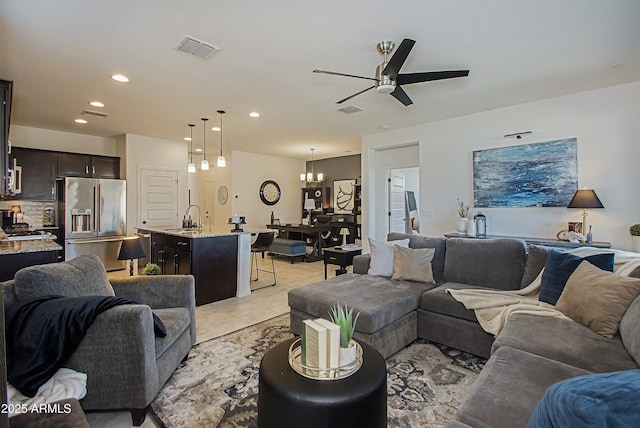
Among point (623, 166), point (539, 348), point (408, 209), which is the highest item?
point (623, 166)

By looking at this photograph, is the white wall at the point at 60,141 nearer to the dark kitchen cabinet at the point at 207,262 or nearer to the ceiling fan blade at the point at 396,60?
the dark kitchen cabinet at the point at 207,262

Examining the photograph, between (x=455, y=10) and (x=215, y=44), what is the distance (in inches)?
79.4

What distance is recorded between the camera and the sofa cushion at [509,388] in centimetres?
117

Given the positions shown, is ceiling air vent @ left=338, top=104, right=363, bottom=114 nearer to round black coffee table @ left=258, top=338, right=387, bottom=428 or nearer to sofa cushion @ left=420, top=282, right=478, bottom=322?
sofa cushion @ left=420, top=282, right=478, bottom=322

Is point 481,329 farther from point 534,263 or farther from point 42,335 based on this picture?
point 42,335

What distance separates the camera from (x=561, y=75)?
3.54 metres

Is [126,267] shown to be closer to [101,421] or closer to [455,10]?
[101,421]

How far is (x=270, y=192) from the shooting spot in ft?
30.0

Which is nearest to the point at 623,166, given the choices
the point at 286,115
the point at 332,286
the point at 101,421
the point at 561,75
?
the point at 561,75

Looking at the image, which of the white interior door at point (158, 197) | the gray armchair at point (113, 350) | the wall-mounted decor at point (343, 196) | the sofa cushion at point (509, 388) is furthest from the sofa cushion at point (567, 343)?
the wall-mounted decor at point (343, 196)

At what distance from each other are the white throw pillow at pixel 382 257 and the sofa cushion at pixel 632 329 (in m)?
1.89

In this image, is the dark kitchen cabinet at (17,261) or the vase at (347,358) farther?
the dark kitchen cabinet at (17,261)

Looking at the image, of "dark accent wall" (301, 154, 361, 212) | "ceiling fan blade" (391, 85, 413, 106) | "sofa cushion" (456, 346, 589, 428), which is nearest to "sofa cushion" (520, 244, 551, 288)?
"sofa cushion" (456, 346, 589, 428)

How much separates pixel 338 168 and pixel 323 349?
807 cm
